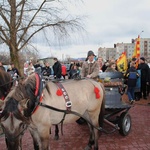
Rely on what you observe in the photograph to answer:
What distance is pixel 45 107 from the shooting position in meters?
3.04

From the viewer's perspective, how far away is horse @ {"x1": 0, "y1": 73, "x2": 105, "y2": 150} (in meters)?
2.44

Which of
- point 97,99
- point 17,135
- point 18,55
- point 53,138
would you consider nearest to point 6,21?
point 18,55

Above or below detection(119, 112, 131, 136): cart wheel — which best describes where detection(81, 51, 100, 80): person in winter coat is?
above

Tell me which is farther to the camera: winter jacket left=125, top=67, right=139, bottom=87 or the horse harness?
winter jacket left=125, top=67, right=139, bottom=87

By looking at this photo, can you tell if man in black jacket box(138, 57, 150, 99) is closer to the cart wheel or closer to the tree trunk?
the cart wheel

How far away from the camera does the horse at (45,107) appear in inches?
95.9

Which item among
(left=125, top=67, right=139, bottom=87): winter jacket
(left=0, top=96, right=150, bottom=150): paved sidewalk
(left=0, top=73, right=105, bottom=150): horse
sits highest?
(left=0, top=73, right=105, bottom=150): horse

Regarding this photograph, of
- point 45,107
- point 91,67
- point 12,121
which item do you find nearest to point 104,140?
Answer: point 91,67

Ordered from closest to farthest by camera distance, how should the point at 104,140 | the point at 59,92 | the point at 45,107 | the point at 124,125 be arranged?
the point at 45,107, the point at 59,92, the point at 104,140, the point at 124,125

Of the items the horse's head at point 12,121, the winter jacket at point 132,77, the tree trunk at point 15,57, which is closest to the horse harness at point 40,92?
the horse's head at point 12,121

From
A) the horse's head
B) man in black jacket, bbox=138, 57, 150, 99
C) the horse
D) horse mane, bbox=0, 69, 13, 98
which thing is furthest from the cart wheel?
man in black jacket, bbox=138, 57, 150, 99

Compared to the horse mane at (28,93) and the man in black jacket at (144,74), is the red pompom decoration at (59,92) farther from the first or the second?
the man in black jacket at (144,74)

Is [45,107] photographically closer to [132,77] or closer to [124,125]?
[124,125]

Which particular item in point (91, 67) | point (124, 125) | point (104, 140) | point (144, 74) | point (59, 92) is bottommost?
point (104, 140)
